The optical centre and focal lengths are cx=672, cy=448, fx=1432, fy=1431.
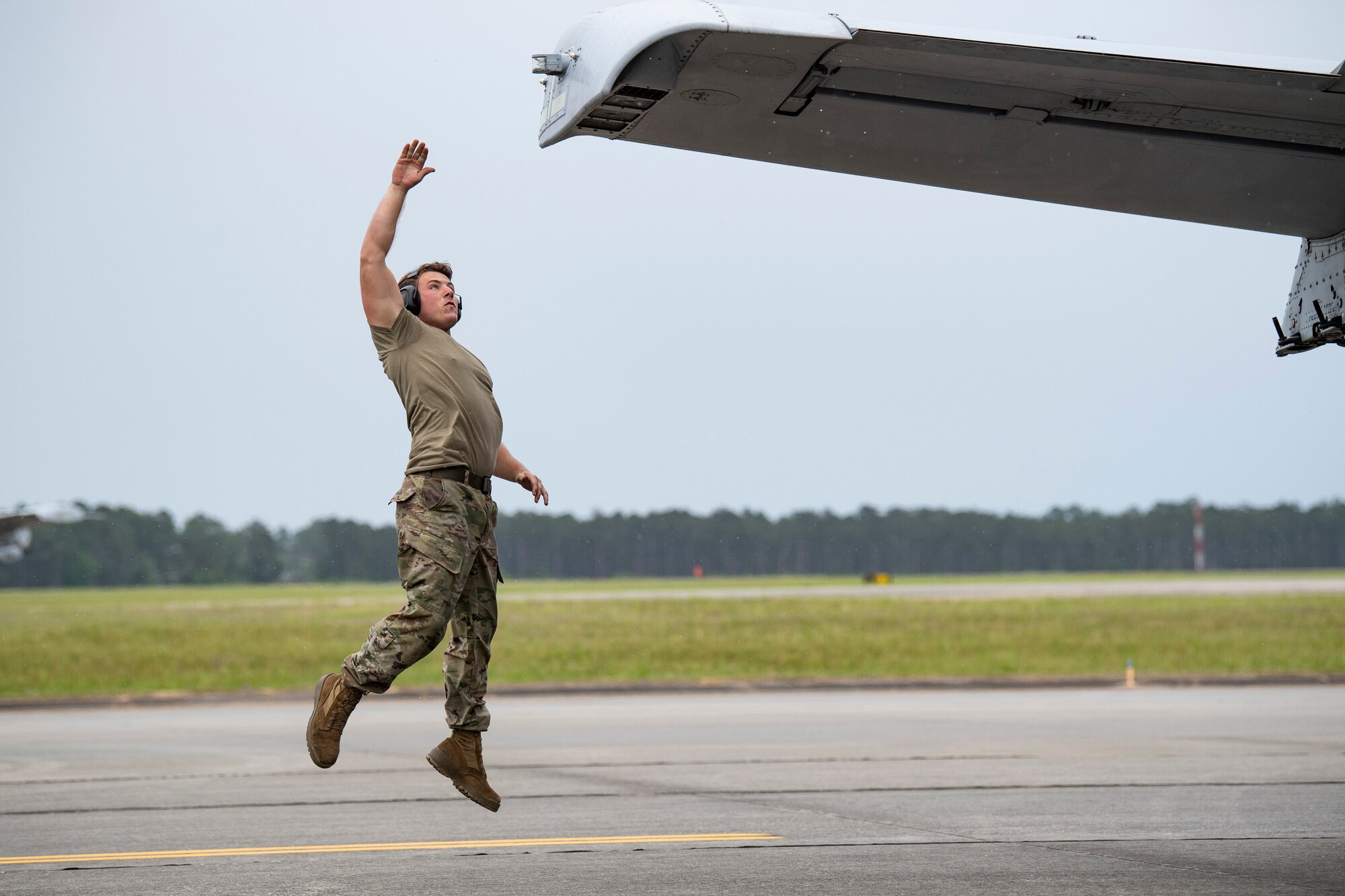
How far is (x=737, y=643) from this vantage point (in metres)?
31.7

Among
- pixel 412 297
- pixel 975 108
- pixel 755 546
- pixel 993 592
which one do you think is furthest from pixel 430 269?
pixel 755 546

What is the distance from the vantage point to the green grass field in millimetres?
23953

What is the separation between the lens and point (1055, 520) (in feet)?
496

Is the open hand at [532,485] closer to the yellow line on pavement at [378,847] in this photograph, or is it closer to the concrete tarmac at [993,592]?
the yellow line on pavement at [378,847]

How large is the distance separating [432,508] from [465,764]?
115 centimetres

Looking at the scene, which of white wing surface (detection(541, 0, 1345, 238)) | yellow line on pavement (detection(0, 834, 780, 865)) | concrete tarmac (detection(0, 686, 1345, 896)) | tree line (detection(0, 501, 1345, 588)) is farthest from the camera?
tree line (detection(0, 501, 1345, 588))

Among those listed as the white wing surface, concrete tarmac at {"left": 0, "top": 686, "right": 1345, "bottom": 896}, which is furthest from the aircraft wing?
concrete tarmac at {"left": 0, "top": 686, "right": 1345, "bottom": 896}

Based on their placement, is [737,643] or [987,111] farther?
[737,643]

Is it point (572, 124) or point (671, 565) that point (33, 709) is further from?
point (671, 565)

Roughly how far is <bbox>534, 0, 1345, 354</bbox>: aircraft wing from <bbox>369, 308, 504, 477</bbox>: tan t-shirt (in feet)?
3.47

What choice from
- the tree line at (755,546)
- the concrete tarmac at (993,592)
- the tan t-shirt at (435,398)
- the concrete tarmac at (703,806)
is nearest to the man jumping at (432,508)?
the tan t-shirt at (435,398)

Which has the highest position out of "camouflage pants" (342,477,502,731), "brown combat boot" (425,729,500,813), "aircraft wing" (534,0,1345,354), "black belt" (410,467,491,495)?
"aircraft wing" (534,0,1345,354)

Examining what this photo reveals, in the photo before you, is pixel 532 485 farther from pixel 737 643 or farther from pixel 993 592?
pixel 993 592

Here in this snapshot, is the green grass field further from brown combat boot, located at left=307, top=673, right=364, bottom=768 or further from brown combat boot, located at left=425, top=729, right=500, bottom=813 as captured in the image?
brown combat boot, located at left=307, top=673, right=364, bottom=768
